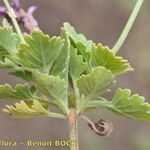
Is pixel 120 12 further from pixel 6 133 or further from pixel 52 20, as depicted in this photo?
pixel 6 133

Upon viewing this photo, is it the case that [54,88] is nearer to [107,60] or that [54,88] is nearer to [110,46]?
[107,60]

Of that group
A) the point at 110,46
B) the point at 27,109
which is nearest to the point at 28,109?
the point at 27,109

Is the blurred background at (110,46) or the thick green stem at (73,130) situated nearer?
the thick green stem at (73,130)

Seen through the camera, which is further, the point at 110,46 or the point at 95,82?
the point at 110,46

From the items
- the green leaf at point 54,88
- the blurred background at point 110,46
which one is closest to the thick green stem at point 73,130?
the green leaf at point 54,88

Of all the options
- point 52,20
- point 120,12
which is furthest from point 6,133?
point 120,12

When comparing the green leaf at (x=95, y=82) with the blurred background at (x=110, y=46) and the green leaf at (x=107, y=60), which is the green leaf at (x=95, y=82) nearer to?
the green leaf at (x=107, y=60)
